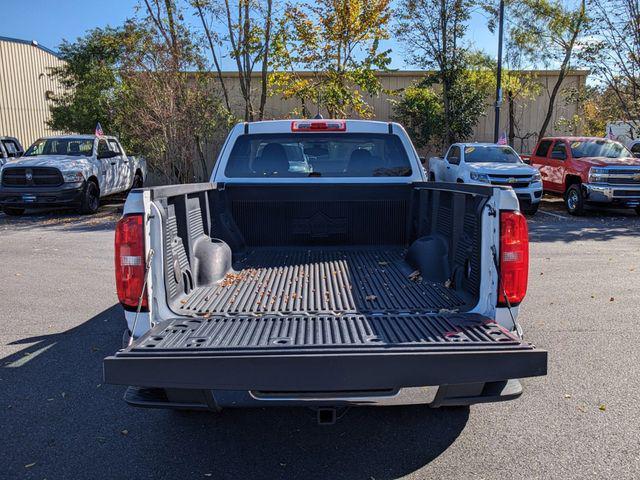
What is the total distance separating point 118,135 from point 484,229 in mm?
19580

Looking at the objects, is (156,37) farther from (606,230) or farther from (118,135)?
(606,230)

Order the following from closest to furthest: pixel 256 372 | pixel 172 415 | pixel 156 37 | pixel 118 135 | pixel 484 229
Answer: pixel 256 372 → pixel 484 229 → pixel 172 415 → pixel 156 37 → pixel 118 135

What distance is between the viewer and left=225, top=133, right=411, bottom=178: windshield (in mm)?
5383

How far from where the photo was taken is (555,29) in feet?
69.5

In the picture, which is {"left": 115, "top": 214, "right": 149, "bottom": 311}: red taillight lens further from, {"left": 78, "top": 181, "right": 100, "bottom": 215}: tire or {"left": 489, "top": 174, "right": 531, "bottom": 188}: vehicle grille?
{"left": 78, "top": 181, "right": 100, "bottom": 215}: tire

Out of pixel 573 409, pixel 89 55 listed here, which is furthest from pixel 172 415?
pixel 89 55

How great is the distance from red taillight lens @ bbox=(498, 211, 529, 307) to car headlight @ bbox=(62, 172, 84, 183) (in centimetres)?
1395

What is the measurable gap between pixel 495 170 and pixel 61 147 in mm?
12339

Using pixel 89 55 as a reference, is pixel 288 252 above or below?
below

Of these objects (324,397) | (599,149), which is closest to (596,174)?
(599,149)

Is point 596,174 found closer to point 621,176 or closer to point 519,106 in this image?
point 621,176

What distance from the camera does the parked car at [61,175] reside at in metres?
14.6

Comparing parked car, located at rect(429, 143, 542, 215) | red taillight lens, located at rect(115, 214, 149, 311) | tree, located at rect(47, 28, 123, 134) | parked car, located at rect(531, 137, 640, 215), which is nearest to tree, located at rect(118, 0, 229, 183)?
tree, located at rect(47, 28, 123, 134)

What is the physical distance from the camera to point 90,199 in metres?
15.5
